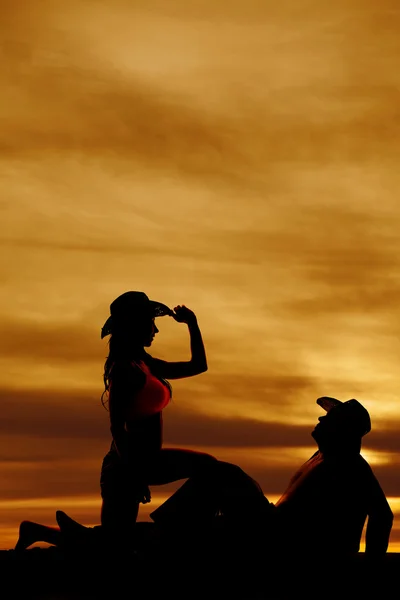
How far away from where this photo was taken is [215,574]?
20453mm

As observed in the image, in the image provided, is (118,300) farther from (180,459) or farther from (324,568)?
(324,568)

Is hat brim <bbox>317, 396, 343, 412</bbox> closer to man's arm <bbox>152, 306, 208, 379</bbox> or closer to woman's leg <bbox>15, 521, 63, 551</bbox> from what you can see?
man's arm <bbox>152, 306, 208, 379</bbox>

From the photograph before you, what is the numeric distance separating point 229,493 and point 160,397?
130 cm

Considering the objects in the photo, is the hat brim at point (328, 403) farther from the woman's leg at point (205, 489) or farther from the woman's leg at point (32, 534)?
the woman's leg at point (32, 534)

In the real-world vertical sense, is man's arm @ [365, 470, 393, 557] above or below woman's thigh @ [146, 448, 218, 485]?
below

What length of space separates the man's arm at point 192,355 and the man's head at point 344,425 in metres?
1.68

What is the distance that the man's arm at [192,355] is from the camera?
21.5m

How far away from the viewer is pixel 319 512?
20.6m

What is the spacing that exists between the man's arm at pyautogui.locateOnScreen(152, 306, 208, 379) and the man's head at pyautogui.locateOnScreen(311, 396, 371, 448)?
1676 mm

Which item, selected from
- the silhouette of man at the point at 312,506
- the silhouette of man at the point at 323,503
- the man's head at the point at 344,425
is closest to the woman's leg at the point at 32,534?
the silhouette of man at the point at 312,506

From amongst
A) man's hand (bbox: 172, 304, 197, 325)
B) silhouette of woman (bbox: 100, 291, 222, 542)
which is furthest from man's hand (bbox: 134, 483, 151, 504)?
man's hand (bbox: 172, 304, 197, 325)

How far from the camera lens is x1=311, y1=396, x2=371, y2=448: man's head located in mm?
20656

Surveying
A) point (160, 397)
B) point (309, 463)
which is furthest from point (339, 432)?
point (160, 397)

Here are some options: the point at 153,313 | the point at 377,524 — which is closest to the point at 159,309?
the point at 153,313
